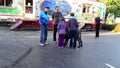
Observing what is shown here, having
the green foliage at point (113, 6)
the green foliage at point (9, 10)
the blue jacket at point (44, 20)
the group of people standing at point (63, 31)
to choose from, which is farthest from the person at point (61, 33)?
the green foliage at point (113, 6)

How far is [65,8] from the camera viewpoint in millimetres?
33000

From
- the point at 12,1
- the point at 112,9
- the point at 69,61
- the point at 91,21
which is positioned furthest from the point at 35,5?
the point at 69,61

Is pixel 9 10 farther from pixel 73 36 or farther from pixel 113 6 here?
pixel 113 6

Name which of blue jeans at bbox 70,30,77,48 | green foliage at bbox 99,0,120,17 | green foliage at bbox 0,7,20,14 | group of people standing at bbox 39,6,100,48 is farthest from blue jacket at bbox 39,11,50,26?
green foliage at bbox 99,0,120,17

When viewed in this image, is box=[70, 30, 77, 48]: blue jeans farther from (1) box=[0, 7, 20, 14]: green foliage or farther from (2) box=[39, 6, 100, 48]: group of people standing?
(1) box=[0, 7, 20, 14]: green foliage

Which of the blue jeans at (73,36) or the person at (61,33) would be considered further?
the blue jeans at (73,36)

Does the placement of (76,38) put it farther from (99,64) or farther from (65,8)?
(65,8)

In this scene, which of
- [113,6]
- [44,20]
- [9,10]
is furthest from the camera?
[113,6]

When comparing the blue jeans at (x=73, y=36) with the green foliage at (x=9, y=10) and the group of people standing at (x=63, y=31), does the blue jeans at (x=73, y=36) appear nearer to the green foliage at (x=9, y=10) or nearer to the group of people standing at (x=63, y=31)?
the group of people standing at (x=63, y=31)

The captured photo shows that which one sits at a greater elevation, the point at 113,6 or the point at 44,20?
the point at 113,6

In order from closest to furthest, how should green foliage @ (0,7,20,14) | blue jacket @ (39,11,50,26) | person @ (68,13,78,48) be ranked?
blue jacket @ (39,11,50,26) < person @ (68,13,78,48) < green foliage @ (0,7,20,14)

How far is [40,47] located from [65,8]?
17189 mm

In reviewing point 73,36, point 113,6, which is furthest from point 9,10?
point 113,6

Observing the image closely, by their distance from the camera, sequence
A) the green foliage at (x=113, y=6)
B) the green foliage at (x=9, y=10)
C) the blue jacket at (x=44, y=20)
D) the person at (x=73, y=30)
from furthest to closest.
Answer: the green foliage at (x=113, y=6)
the green foliage at (x=9, y=10)
the person at (x=73, y=30)
the blue jacket at (x=44, y=20)
